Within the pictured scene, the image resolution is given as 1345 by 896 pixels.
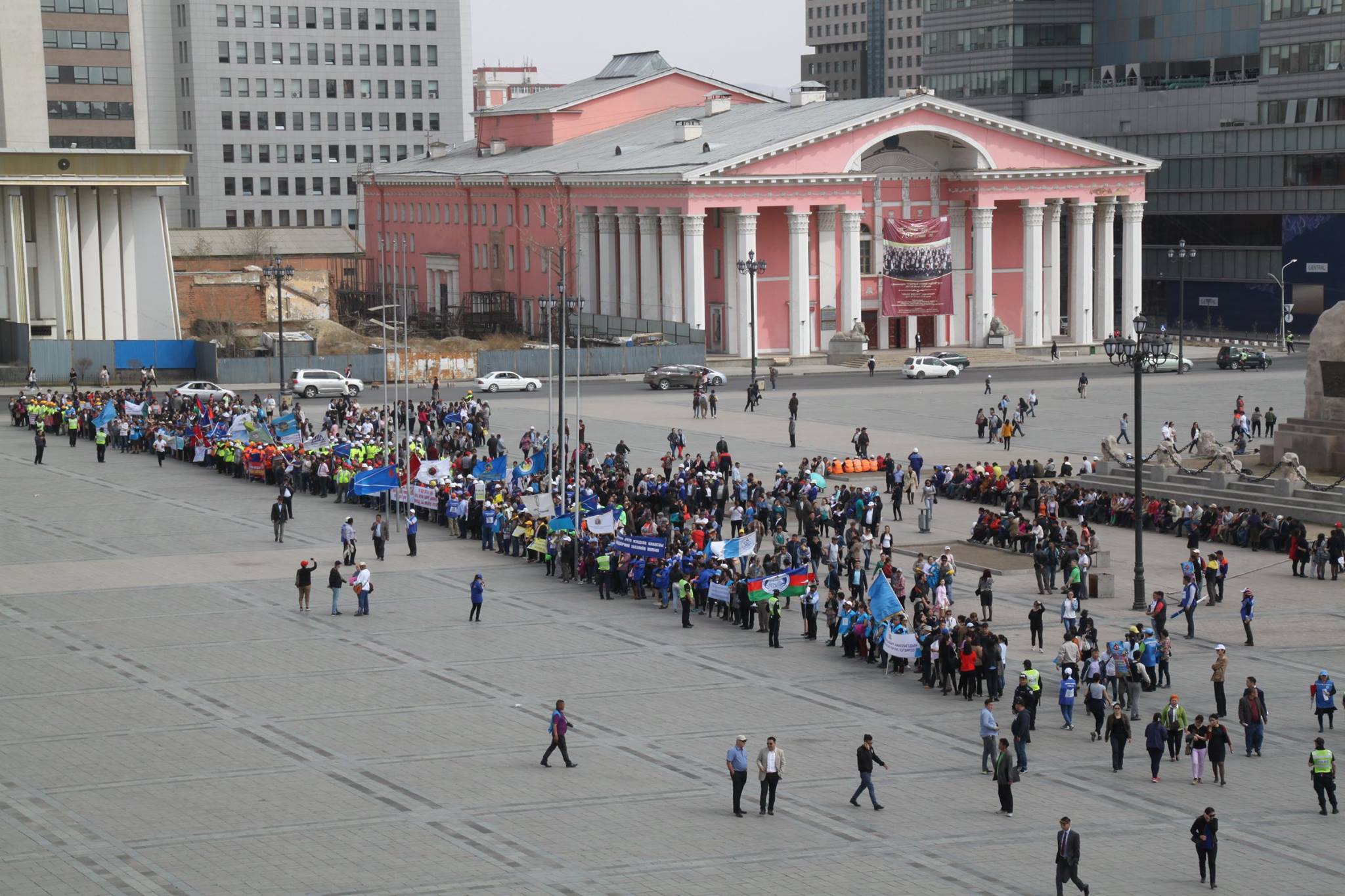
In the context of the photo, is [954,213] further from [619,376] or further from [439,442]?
[439,442]

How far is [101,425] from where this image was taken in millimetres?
63031

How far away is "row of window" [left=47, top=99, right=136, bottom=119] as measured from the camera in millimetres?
104812

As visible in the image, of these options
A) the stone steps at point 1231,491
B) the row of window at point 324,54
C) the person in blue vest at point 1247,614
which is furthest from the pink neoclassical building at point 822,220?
the person in blue vest at point 1247,614

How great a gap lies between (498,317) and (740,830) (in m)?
85.2

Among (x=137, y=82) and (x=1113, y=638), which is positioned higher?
(x=137, y=82)

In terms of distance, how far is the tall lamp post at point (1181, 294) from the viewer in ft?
290

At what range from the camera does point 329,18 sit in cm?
14650

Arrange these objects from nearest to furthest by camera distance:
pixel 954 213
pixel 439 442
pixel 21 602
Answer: pixel 21 602 < pixel 439 442 < pixel 954 213

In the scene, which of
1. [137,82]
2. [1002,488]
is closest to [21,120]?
[137,82]

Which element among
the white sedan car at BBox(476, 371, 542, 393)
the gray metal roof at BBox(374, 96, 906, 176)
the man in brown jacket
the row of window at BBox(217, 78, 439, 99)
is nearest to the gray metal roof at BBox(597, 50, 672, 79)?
the gray metal roof at BBox(374, 96, 906, 176)

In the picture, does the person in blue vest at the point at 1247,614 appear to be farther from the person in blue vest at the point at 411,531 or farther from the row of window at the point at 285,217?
the row of window at the point at 285,217

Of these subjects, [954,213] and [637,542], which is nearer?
[637,542]

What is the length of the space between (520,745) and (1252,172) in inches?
3671

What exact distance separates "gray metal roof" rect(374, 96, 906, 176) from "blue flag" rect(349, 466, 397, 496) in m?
46.1
